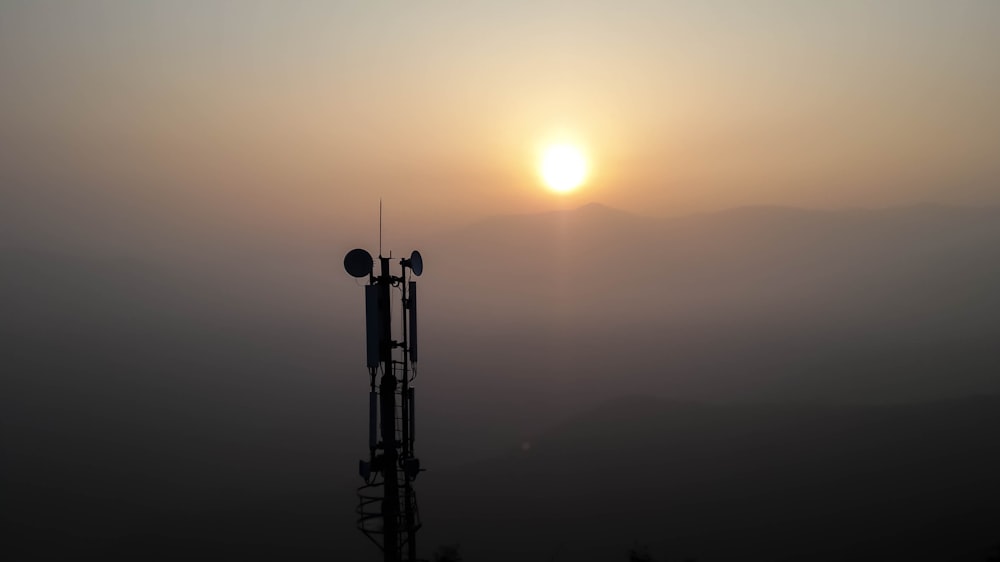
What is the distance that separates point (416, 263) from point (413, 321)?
1.59 metres

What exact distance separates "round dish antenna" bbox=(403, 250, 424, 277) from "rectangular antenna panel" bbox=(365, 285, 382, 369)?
52.8 inches

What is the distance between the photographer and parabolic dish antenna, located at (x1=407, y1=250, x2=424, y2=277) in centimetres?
2089

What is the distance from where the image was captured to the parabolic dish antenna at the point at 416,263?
2089 centimetres

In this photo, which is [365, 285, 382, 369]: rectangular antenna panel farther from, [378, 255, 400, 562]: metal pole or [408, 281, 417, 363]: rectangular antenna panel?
[408, 281, 417, 363]: rectangular antenna panel

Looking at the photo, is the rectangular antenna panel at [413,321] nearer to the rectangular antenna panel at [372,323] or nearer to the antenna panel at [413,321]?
the antenna panel at [413,321]

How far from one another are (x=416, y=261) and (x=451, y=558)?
17.3 meters

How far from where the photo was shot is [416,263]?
21031 mm

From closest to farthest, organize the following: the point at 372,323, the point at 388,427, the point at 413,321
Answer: the point at 372,323
the point at 388,427
the point at 413,321

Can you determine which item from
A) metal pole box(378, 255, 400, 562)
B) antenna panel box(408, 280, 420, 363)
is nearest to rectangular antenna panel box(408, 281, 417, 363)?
antenna panel box(408, 280, 420, 363)

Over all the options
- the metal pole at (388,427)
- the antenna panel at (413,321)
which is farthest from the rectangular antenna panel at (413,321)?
the metal pole at (388,427)

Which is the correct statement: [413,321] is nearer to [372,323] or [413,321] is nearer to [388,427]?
[372,323]

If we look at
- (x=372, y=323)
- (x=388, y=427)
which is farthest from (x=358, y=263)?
(x=388, y=427)

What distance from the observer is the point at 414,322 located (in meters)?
20.8

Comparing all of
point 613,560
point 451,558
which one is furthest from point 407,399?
point 613,560
